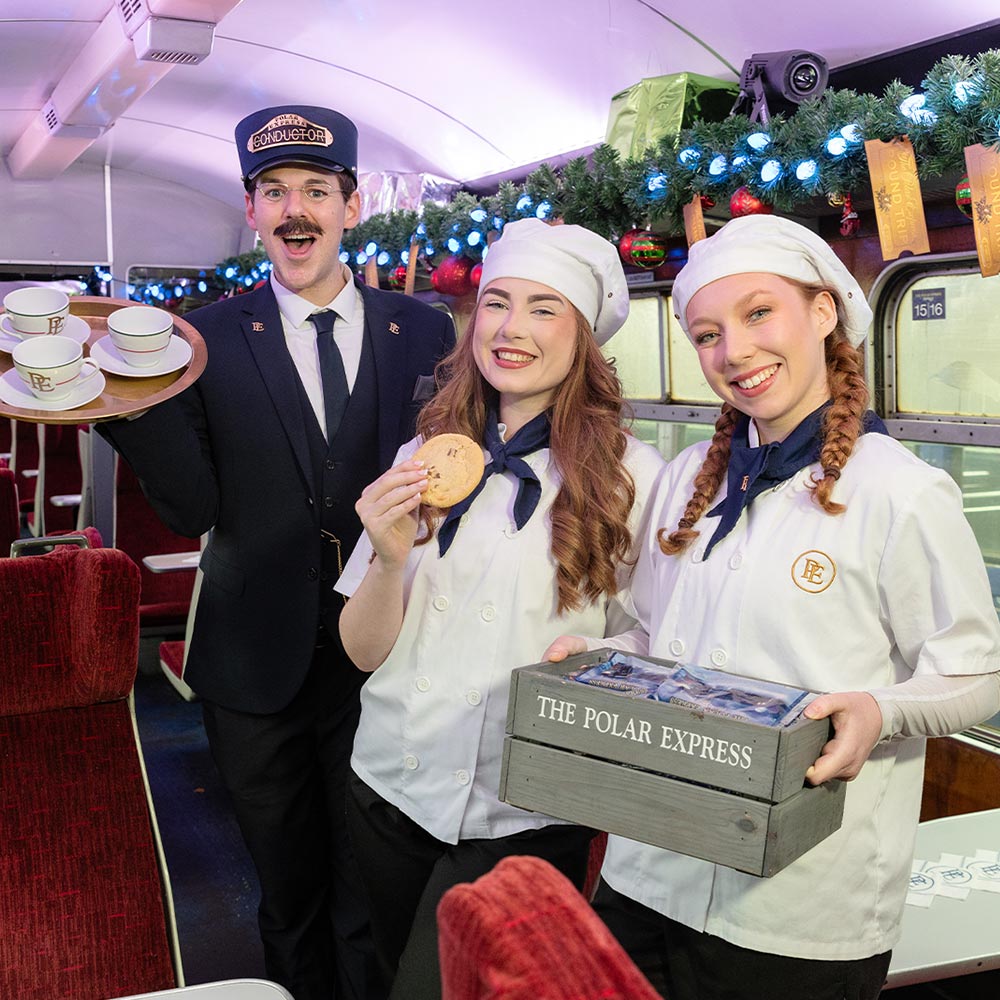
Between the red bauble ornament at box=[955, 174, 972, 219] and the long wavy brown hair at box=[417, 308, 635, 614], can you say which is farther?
the red bauble ornament at box=[955, 174, 972, 219]

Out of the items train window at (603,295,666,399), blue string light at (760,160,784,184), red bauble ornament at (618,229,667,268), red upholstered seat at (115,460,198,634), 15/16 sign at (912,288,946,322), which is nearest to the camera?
blue string light at (760,160,784,184)

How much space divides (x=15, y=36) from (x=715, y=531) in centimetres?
731

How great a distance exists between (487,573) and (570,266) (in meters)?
0.61

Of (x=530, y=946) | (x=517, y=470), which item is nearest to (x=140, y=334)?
(x=517, y=470)

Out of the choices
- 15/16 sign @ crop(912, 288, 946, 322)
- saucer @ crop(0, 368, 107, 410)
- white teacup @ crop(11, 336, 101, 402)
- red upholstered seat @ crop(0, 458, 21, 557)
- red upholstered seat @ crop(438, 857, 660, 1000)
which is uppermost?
15/16 sign @ crop(912, 288, 946, 322)

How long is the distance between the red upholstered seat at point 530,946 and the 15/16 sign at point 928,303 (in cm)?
379

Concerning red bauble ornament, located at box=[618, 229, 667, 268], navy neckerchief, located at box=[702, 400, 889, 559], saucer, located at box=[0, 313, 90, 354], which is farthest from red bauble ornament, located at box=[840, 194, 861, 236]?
saucer, located at box=[0, 313, 90, 354]

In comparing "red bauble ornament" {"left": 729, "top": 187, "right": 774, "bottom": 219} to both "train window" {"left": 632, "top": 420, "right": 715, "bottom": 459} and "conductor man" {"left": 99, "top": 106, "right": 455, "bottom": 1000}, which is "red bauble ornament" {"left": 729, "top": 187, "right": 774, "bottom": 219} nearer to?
"conductor man" {"left": 99, "top": 106, "right": 455, "bottom": 1000}

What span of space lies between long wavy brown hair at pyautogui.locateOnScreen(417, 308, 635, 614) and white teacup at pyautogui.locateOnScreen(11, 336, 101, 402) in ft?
2.33

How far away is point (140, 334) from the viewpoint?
2412mm

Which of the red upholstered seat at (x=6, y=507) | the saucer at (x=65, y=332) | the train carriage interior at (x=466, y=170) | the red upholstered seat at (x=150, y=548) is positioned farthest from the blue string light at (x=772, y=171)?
the red upholstered seat at (x=150, y=548)

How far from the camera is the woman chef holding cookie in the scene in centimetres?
213

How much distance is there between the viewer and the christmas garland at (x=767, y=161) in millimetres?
3207

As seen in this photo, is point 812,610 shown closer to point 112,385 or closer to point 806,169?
point 112,385
